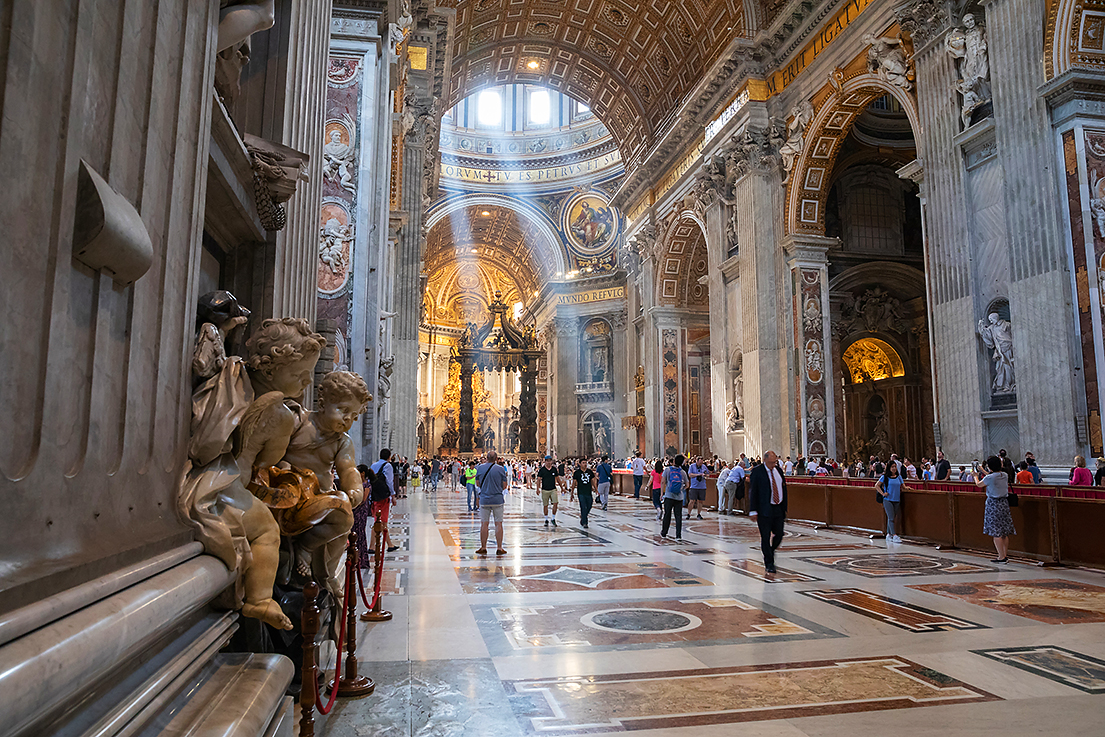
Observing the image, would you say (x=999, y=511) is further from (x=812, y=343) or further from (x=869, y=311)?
(x=869, y=311)

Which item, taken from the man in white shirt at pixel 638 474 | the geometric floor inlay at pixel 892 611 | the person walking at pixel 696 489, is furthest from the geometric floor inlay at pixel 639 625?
the man in white shirt at pixel 638 474

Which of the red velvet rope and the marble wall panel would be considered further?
the red velvet rope

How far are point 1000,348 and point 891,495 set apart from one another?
332 cm

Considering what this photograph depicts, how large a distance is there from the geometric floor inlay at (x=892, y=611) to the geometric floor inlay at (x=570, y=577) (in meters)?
1.09

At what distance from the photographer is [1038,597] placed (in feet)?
19.0

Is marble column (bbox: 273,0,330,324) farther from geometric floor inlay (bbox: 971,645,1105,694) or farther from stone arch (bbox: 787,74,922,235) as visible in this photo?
stone arch (bbox: 787,74,922,235)

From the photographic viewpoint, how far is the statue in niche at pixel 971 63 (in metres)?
11.4

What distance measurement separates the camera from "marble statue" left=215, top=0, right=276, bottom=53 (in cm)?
246

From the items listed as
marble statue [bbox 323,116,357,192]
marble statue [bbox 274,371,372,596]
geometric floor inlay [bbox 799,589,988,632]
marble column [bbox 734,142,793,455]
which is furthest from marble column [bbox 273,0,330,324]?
marble column [bbox 734,142,793,455]

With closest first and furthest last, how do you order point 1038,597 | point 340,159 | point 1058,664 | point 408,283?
point 1058,664, point 1038,597, point 340,159, point 408,283

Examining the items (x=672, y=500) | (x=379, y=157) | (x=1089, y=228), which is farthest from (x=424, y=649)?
(x=1089, y=228)

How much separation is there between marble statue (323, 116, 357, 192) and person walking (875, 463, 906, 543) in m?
8.01

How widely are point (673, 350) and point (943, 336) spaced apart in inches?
566

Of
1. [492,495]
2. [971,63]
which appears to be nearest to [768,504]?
[492,495]
